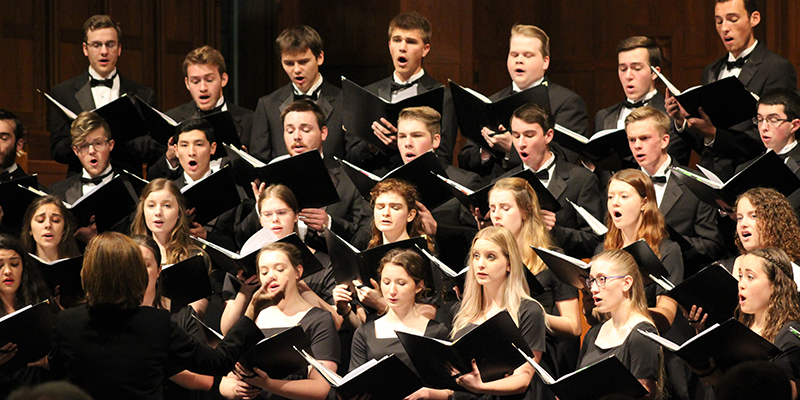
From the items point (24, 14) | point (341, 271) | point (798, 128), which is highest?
point (24, 14)

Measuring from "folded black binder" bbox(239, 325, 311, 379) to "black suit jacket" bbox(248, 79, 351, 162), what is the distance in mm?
1702

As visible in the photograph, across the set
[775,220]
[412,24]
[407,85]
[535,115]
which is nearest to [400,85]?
[407,85]

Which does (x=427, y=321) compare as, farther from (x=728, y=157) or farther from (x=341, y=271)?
(x=728, y=157)

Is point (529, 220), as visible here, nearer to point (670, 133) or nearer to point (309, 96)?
point (670, 133)

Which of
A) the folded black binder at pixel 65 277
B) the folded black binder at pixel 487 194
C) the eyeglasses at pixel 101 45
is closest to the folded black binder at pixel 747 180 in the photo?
the folded black binder at pixel 487 194

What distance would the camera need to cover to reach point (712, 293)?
10.6ft

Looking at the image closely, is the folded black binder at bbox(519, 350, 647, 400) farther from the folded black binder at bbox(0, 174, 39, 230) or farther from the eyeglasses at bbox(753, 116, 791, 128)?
the folded black binder at bbox(0, 174, 39, 230)

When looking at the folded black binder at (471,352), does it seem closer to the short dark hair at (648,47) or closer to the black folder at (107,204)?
the black folder at (107,204)

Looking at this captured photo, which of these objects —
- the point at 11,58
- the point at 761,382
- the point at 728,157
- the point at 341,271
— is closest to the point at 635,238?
the point at 728,157

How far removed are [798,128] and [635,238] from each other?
81cm

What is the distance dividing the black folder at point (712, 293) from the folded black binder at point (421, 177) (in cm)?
101

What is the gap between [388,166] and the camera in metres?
4.55

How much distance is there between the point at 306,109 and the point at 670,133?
1543 mm

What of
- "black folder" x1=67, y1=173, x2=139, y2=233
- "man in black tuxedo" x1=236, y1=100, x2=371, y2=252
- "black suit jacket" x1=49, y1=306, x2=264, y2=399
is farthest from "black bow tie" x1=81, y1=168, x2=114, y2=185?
"black suit jacket" x1=49, y1=306, x2=264, y2=399
